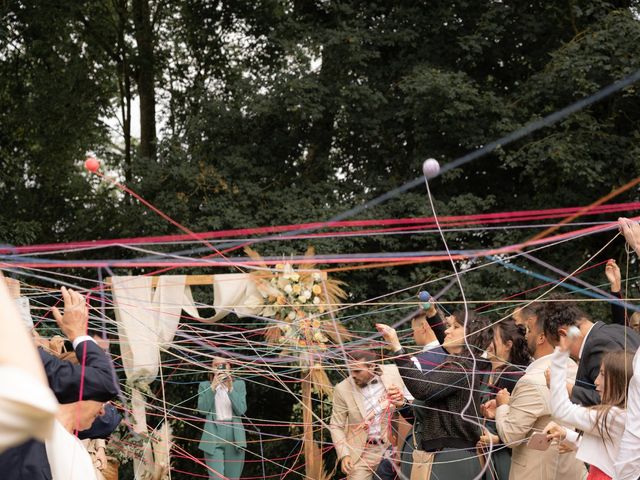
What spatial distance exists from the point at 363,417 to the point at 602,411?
314 centimetres

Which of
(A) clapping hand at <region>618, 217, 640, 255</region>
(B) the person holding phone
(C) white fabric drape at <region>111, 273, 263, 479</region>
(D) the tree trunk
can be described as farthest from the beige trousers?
(D) the tree trunk

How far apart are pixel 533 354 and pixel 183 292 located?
4522 mm

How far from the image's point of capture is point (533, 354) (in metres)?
5.97

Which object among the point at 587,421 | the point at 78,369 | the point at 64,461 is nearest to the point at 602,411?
the point at 587,421

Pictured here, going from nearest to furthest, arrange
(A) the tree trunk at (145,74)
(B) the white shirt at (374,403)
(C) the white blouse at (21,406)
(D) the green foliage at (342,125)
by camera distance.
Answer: (C) the white blouse at (21,406) < (B) the white shirt at (374,403) < (D) the green foliage at (342,125) < (A) the tree trunk at (145,74)

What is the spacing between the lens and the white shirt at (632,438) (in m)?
4.01

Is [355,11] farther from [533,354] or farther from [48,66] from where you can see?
[533,354]

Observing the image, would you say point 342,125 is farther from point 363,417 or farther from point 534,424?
point 534,424

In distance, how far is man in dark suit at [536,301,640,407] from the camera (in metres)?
4.96

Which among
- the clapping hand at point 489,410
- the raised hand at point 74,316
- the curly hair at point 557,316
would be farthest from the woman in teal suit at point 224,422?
the raised hand at point 74,316

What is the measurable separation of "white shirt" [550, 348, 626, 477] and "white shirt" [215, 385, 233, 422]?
5.09m

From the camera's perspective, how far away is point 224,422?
9039 millimetres

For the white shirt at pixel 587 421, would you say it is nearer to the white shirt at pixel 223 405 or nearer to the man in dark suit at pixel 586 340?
the man in dark suit at pixel 586 340

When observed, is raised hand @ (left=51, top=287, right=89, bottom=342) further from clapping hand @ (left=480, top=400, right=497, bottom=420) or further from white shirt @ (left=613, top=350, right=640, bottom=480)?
clapping hand @ (left=480, top=400, right=497, bottom=420)
